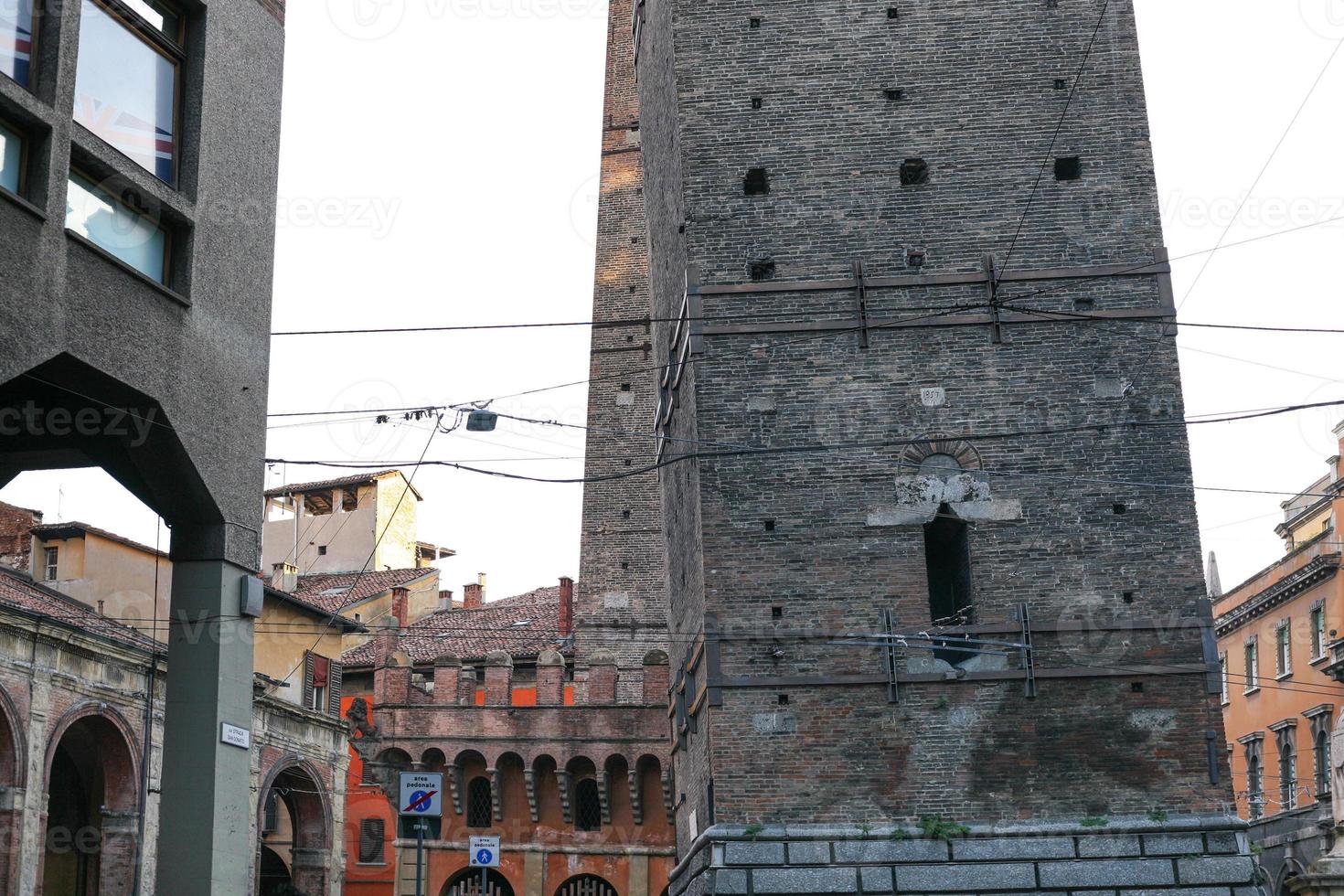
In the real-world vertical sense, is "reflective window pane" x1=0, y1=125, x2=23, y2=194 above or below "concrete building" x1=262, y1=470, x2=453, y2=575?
below

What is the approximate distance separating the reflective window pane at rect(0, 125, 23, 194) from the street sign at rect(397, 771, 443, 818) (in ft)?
22.5

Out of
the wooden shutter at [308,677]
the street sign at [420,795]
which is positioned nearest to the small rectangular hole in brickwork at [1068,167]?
the street sign at [420,795]

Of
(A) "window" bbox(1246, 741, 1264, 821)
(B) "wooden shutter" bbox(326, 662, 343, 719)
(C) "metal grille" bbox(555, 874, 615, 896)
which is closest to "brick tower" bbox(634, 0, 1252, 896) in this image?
(B) "wooden shutter" bbox(326, 662, 343, 719)

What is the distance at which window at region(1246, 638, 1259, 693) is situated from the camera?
41.7 meters

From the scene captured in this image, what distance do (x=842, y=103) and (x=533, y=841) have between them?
22912 mm

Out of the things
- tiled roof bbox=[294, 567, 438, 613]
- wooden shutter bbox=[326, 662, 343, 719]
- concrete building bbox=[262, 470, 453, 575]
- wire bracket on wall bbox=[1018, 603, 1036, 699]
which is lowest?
wire bracket on wall bbox=[1018, 603, 1036, 699]

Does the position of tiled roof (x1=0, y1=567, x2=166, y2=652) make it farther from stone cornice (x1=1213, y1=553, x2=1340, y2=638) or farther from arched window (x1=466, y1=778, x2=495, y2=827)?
stone cornice (x1=1213, y1=553, x2=1340, y2=638)

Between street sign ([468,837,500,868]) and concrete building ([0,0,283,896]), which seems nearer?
concrete building ([0,0,283,896])

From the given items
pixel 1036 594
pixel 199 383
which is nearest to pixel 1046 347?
pixel 1036 594

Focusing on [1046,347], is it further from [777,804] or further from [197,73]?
[197,73]

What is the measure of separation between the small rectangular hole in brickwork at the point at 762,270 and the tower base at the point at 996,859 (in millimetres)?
5749

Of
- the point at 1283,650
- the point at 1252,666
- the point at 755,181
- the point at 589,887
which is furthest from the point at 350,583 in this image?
the point at 755,181

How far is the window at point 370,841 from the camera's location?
3984 cm

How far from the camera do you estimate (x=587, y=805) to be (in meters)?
38.3
